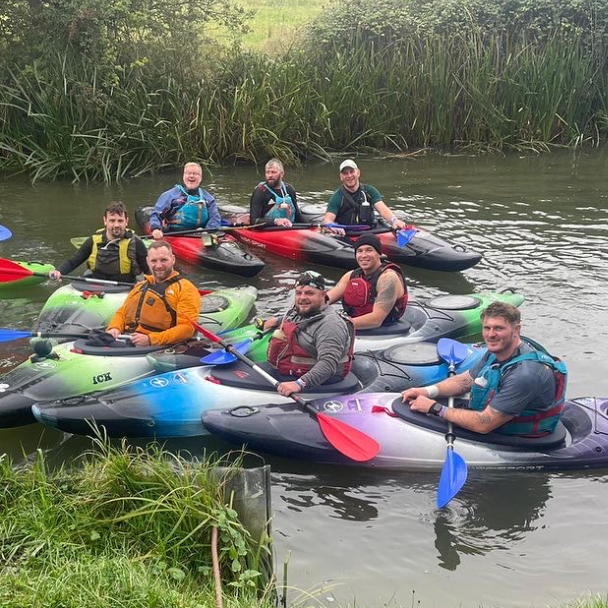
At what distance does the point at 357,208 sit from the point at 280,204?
0.93m

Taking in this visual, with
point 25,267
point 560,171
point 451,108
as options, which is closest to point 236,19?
point 451,108

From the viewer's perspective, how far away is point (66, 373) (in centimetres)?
547

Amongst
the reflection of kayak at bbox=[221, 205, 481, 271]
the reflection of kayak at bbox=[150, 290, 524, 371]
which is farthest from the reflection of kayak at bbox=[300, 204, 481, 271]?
the reflection of kayak at bbox=[150, 290, 524, 371]

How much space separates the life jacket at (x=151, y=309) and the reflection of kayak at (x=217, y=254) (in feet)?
8.15

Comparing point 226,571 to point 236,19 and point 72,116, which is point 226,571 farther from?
point 236,19

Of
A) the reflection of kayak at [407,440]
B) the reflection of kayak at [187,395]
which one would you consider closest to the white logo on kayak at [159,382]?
the reflection of kayak at [187,395]

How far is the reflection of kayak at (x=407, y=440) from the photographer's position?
489cm

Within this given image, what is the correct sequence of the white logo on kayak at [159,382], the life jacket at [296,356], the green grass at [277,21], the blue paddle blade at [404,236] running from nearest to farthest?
the white logo on kayak at [159,382] < the life jacket at [296,356] < the blue paddle blade at [404,236] < the green grass at [277,21]

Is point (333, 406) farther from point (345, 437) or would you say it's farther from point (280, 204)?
point (280, 204)

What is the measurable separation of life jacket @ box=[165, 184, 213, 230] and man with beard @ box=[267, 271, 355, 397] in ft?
12.6

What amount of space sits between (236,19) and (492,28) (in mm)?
4900

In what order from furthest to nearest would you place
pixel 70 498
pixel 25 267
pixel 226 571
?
1. pixel 25 267
2. pixel 70 498
3. pixel 226 571

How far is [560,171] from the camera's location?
13.2 m

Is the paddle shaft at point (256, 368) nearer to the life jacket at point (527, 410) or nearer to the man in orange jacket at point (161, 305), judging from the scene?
the man in orange jacket at point (161, 305)
